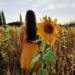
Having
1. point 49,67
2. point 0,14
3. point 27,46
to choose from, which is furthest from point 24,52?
point 0,14

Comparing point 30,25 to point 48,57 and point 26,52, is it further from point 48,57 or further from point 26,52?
point 48,57

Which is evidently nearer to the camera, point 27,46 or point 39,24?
point 39,24

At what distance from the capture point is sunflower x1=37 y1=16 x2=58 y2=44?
2.93m

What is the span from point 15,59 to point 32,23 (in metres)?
0.91

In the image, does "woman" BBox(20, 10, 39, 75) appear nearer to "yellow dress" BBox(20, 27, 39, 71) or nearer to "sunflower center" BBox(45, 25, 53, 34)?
"yellow dress" BBox(20, 27, 39, 71)

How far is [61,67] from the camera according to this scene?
15.5 ft

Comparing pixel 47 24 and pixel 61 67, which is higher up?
pixel 47 24

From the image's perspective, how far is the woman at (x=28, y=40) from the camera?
567 centimetres

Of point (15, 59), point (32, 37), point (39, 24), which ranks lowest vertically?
point (15, 59)

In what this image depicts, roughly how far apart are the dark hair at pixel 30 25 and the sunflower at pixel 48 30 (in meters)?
2.68

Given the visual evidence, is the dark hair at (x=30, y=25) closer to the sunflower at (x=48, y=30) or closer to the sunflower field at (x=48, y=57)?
the sunflower field at (x=48, y=57)

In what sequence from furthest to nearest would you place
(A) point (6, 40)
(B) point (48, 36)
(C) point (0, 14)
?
(C) point (0, 14)
(A) point (6, 40)
(B) point (48, 36)

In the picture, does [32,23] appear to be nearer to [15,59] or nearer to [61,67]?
[15,59]

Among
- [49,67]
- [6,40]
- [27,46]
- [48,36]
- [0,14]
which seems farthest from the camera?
[0,14]
